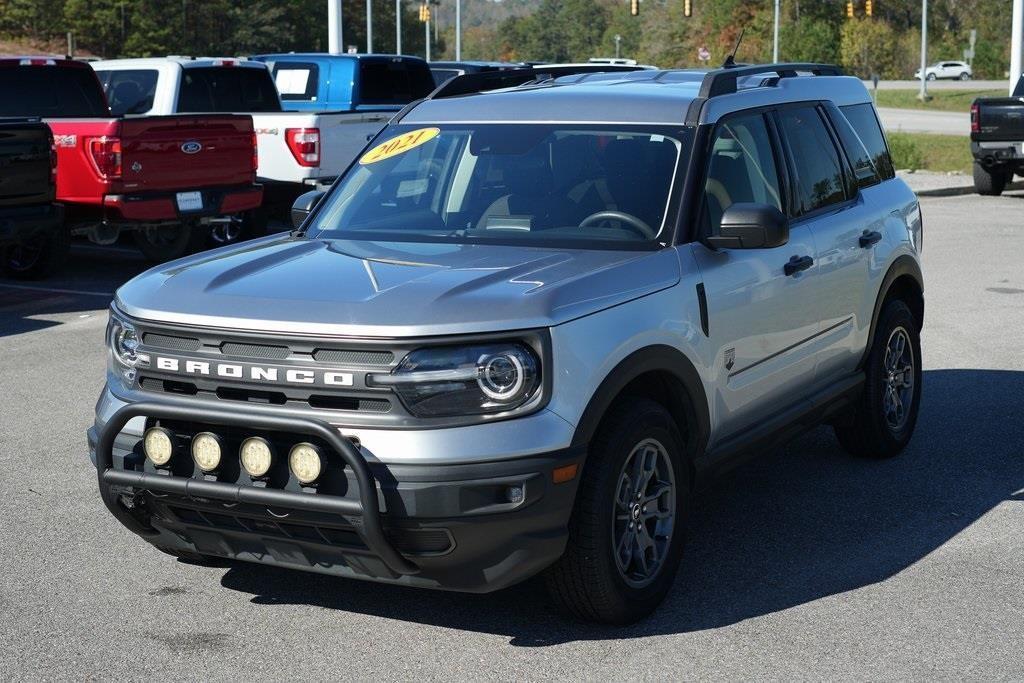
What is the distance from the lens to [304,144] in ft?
51.1

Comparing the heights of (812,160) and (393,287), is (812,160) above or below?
above

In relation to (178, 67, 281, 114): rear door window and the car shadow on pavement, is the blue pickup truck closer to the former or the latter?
(178, 67, 281, 114): rear door window

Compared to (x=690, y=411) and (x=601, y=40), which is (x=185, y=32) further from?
(x=601, y=40)

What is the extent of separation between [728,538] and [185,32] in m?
68.5

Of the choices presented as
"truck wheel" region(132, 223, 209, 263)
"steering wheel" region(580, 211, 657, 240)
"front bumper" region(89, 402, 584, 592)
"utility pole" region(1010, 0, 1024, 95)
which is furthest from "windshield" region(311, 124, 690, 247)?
"utility pole" region(1010, 0, 1024, 95)

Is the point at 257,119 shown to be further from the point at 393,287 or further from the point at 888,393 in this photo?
the point at 393,287

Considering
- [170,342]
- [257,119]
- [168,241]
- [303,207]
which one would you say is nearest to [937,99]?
[257,119]

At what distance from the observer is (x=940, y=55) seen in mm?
101312

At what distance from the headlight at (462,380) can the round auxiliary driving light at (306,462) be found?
0.28 m

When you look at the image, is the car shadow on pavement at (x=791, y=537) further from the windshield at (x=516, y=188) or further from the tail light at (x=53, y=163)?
the tail light at (x=53, y=163)

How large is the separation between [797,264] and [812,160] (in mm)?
767

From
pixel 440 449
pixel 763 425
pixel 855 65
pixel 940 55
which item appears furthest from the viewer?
pixel 940 55

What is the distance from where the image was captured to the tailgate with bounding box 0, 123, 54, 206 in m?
12.1

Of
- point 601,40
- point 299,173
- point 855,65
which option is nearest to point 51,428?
point 299,173
